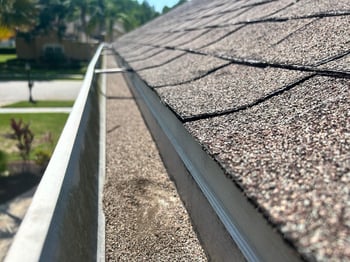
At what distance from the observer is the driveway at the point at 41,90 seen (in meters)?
20.5

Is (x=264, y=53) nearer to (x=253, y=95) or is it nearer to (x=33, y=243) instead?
(x=253, y=95)

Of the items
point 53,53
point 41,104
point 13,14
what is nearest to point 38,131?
point 41,104

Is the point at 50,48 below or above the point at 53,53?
above

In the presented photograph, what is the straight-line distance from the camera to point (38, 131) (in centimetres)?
1316

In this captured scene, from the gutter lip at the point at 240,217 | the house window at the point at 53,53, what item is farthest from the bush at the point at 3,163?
the house window at the point at 53,53

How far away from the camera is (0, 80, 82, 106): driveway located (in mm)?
20528

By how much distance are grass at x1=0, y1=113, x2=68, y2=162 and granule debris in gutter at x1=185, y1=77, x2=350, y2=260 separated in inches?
377

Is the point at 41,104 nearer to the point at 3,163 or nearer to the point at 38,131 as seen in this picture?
the point at 38,131

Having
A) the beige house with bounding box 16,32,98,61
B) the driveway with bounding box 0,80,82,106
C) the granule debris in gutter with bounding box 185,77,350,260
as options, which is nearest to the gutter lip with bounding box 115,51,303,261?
the granule debris in gutter with bounding box 185,77,350,260

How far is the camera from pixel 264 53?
223cm

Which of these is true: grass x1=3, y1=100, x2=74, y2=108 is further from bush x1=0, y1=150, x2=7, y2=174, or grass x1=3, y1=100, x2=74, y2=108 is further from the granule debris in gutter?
the granule debris in gutter

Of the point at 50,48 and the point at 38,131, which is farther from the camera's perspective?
the point at 50,48

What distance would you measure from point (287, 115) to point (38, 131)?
1311 centimetres

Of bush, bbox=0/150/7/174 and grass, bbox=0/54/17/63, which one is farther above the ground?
grass, bbox=0/54/17/63
